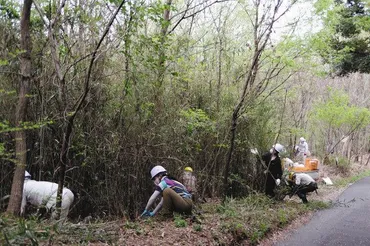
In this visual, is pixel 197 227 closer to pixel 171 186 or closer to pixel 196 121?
pixel 171 186

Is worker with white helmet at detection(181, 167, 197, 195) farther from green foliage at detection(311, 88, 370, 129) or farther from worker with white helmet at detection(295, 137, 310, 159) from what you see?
green foliage at detection(311, 88, 370, 129)

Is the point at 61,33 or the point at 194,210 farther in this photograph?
the point at 194,210

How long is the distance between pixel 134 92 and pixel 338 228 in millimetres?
4934

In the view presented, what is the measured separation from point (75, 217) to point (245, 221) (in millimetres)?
3150

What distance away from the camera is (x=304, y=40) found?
8695 mm

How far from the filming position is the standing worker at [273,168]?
971 centimetres

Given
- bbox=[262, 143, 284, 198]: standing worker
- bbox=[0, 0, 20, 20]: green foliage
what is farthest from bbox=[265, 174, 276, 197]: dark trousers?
bbox=[0, 0, 20, 20]: green foliage

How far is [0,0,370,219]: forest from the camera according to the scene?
526cm

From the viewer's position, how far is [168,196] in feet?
21.5

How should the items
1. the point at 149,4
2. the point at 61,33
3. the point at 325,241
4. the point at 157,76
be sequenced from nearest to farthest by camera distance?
the point at 149,4 → the point at 61,33 → the point at 325,241 → the point at 157,76

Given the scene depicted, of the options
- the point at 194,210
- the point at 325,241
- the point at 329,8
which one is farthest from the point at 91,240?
the point at 329,8

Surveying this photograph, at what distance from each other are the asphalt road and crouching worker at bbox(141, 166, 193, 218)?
1.83m

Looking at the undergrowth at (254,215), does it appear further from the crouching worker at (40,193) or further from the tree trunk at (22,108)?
the tree trunk at (22,108)

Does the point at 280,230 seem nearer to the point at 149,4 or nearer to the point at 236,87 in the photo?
the point at 236,87
